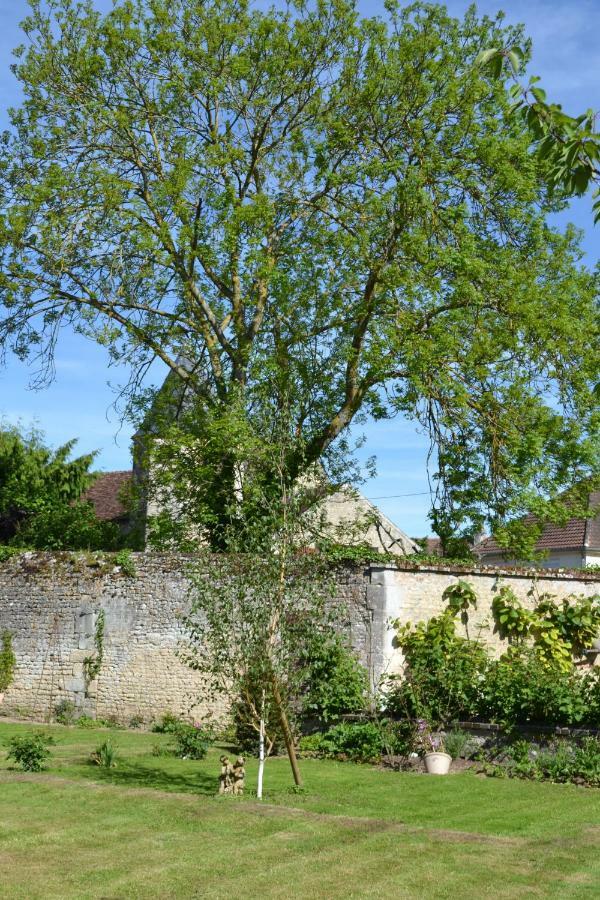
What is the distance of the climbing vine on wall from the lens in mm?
18328

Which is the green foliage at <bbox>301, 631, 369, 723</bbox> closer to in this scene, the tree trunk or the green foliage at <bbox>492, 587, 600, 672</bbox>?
the green foliage at <bbox>492, 587, 600, 672</bbox>

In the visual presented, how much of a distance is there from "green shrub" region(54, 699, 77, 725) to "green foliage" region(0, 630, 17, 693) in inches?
51.1

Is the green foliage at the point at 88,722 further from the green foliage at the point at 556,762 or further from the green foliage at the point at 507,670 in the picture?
the green foliage at the point at 556,762

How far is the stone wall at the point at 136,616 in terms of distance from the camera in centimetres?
1612

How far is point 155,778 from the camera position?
40.4 feet

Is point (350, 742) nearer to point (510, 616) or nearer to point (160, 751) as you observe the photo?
point (160, 751)

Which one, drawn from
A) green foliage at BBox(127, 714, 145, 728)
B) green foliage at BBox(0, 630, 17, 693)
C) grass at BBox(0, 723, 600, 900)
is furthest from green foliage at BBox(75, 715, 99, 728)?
grass at BBox(0, 723, 600, 900)

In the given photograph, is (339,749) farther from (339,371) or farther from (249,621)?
(339,371)

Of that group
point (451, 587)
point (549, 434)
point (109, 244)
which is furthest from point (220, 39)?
point (451, 587)

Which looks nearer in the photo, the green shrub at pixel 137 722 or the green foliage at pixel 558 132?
the green foliage at pixel 558 132

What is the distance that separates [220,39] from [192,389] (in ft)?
24.0

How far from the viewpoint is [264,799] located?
1098cm

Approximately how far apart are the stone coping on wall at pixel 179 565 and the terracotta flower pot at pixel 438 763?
3437mm

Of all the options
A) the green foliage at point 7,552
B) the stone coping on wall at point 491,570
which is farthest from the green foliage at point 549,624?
the green foliage at point 7,552
